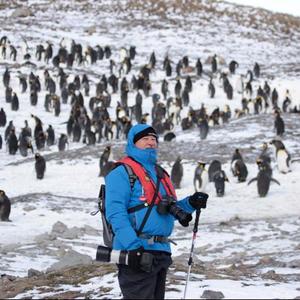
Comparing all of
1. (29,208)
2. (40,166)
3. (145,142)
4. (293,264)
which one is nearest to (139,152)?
(145,142)

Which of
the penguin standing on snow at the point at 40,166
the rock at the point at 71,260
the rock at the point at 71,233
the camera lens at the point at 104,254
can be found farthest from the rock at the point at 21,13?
the camera lens at the point at 104,254

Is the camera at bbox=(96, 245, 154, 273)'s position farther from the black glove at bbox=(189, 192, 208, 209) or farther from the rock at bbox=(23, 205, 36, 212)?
the rock at bbox=(23, 205, 36, 212)

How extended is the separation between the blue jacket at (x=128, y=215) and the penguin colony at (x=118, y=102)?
11.4 meters

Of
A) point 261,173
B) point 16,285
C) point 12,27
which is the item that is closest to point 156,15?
point 12,27

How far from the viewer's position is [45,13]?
153 ft

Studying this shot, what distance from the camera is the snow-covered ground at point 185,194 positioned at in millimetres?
6879

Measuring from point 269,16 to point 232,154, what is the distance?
32.8 metres

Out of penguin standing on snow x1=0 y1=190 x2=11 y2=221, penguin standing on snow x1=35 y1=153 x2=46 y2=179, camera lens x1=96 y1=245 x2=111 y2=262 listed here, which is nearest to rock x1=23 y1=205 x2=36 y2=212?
penguin standing on snow x1=0 y1=190 x2=11 y2=221

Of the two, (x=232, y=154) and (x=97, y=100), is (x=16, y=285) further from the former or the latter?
(x=97, y=100)

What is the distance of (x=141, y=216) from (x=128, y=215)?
82 mm

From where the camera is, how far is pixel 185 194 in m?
16.2

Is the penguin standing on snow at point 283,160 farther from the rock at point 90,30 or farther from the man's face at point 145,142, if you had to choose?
the rock at point 90,30

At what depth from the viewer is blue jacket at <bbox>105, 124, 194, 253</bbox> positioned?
4.06 m

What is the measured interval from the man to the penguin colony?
11.3m
